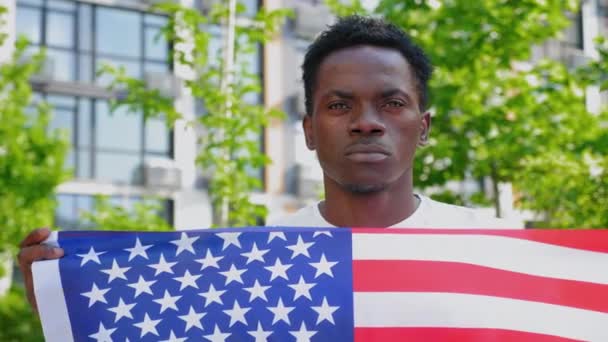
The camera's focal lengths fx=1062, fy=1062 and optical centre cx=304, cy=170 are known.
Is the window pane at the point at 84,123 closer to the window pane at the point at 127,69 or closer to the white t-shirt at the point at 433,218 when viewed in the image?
the window pane at the point at 127,69

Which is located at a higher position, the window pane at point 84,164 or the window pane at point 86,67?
the window pane at point 86,67

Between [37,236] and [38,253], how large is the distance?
2.3 inches

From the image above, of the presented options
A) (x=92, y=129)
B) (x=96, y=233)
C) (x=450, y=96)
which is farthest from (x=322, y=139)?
(x=92, y=129)

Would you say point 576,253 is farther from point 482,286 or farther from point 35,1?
point 35,1

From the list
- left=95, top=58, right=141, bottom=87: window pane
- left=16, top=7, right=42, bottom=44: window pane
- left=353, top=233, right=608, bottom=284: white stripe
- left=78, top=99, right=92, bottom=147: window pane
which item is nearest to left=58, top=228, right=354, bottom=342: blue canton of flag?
left=353, top=233, right=608, bottom=284: white stripe

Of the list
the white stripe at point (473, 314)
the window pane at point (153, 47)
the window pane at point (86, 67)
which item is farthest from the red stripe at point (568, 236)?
the window pane at point (153, 47)

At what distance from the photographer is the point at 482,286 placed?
3504 millimetres

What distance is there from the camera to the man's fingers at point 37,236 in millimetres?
3541

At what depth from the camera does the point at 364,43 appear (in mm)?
3471

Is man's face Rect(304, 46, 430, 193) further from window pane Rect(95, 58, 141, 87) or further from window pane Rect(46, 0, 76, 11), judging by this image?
window pane Rect(46, 0, 76, 11)

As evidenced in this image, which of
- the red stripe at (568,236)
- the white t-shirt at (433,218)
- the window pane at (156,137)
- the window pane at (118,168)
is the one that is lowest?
the red stripe at (568,236)

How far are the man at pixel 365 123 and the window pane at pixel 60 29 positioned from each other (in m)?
22.8

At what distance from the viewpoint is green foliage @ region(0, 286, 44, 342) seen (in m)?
19.9

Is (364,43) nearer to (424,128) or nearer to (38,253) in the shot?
(424,128)
